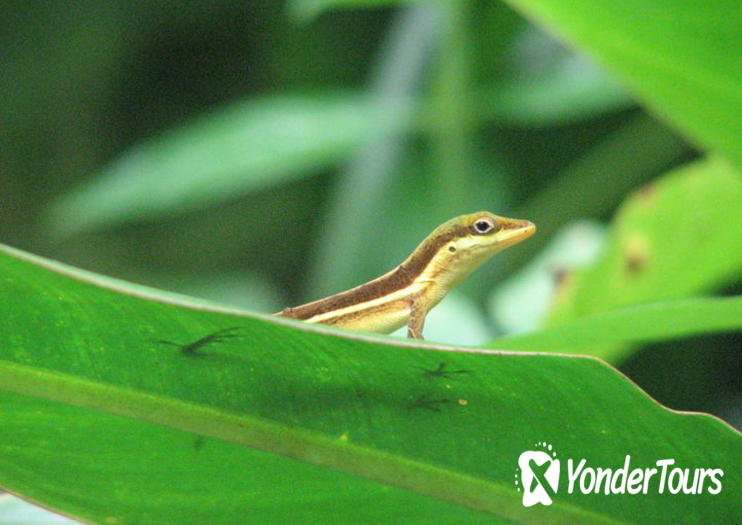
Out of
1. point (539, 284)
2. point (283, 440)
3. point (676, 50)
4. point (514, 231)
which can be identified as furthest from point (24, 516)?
point (539, 284)

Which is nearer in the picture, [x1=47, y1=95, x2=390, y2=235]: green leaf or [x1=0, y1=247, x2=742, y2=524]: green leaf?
[x1=0, y1=247, x2=742, y2=524]: green leaf

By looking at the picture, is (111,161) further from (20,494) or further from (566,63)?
(20,494)

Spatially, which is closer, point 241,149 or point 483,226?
point 483,226

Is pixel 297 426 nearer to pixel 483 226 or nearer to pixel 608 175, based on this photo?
pixel 483 226

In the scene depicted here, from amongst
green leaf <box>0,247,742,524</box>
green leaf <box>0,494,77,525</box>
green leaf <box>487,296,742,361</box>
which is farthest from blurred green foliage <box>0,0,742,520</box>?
green leaf <box>0,494,77,525</box>

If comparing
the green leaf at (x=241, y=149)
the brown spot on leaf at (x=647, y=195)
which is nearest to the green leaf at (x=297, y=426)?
the brown spot on leaf at (x=647, y=195)

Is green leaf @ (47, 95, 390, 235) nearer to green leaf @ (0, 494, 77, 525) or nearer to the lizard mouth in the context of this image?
the lizard mouth
